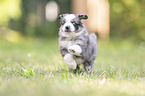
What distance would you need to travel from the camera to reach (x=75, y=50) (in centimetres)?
318

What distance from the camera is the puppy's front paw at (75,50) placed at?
10.4 ft

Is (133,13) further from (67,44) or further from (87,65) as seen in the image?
(67,44)

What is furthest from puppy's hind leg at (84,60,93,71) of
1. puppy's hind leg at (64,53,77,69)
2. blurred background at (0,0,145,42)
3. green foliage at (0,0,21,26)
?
green foliage at (0,0,21,26)

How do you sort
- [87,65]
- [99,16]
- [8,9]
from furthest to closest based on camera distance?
1. [99,16]
2. [8,9]
3. [87,65]

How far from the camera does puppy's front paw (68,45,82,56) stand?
125 inches

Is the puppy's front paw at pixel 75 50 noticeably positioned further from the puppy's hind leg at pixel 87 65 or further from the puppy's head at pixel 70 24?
the puppy's hind leg at pixel 87 65

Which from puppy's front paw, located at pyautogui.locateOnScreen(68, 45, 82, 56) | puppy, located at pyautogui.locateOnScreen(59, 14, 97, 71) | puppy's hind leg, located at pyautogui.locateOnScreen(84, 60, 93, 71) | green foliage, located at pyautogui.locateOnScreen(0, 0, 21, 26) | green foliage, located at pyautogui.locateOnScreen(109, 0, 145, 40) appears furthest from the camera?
green foliage, located at pyautogui.locateOnScreen(109, 0, 145, 40)

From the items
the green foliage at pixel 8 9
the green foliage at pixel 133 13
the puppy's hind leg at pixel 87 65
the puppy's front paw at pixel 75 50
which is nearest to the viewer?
the puppy's front paw at pixel 75 50

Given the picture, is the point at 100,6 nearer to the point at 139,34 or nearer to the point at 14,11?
the point at 139,34

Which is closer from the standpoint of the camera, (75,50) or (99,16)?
(75,50)

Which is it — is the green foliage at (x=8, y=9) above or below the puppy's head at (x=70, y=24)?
above

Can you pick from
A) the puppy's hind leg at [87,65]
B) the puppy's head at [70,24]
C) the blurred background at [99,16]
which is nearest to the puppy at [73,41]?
the puppy's head at [70,24]

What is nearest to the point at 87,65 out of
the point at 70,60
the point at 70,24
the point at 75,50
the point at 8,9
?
the point at 70,60

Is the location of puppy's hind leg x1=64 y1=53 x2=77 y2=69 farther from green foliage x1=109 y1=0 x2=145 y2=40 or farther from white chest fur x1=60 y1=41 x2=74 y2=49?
green foliage x1=109 y1=0 x2=145 y2=40
